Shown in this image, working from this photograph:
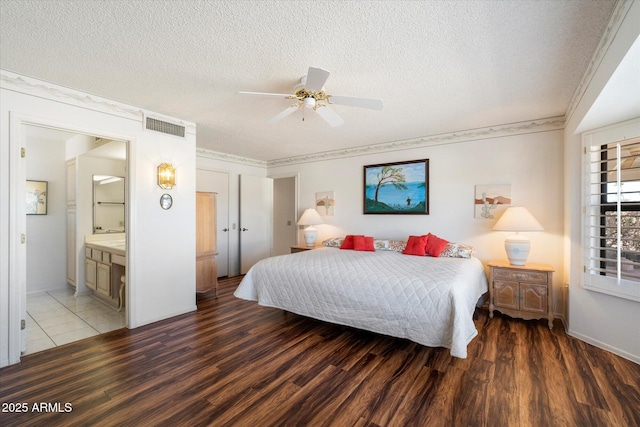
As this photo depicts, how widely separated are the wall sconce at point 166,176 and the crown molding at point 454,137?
8.86 feet

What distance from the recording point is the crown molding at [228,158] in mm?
5086

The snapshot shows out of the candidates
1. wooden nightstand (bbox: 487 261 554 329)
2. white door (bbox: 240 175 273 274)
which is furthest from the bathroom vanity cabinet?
wooden nightstand (bbox: 487 261 554 329)

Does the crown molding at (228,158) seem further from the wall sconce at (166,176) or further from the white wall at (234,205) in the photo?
the wall sconce at (166,176)

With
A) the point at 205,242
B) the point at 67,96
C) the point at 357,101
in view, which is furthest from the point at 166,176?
the point at 357,101

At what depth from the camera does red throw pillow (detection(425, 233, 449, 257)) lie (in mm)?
3671

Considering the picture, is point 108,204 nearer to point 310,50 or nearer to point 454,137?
point 310,50

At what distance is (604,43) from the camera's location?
179 centimetres

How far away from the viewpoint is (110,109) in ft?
9.47

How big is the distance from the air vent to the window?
14.5ft

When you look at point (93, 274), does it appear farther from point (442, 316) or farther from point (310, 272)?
point (442, 316)

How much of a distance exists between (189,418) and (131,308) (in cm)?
184

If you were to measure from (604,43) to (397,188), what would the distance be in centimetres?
285

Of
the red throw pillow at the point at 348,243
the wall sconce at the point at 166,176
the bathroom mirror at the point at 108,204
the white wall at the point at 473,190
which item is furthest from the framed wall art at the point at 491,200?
the bathroom mirror at the point at 108,204

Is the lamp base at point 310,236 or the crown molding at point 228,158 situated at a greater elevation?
the crown molding at point 228,158
